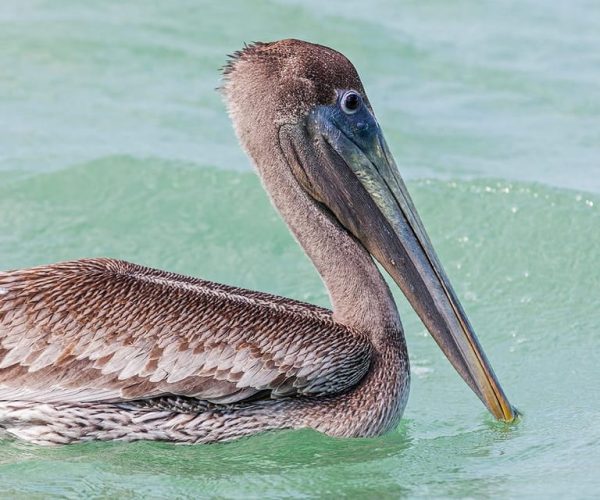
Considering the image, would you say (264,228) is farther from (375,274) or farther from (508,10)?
(508,10)

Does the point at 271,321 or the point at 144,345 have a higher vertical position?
the point at 271,321

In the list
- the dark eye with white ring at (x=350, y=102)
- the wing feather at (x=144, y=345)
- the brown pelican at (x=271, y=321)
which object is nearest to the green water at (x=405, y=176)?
the brown pelican at (x=271, y=321)

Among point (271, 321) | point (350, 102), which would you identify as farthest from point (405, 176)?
point (271, 321)

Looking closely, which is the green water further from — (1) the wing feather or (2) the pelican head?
(2) the pelican head

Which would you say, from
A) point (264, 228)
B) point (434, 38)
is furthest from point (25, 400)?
point (434, 38)

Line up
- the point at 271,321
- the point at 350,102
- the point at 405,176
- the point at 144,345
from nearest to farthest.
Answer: the point at 144,345 < the point at 271,321 < the point at 350,102 < the point at 405,176

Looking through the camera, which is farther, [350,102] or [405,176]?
[405,176]

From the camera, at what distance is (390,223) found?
19.9 ft

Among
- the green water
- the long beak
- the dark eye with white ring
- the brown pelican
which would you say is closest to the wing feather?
the brown pelican

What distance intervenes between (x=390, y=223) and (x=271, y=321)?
2.52 ft

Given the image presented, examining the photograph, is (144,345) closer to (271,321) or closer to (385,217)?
(271,321)

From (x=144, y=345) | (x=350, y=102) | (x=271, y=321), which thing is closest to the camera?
(x=144, y=345)

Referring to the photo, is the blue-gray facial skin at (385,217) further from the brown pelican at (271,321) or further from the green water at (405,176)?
the green water at (405,176)

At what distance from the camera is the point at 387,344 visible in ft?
19.7
